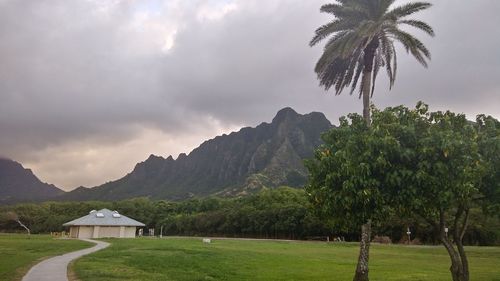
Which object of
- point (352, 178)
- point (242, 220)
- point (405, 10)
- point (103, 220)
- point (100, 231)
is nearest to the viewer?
point (352, 178)

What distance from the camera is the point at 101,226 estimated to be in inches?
3438

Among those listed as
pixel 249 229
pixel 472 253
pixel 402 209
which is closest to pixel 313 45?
pixel 402 209

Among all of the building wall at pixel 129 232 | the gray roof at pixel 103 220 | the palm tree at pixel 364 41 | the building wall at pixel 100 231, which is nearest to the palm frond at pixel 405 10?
Result: the palm tree at pixel 364 41

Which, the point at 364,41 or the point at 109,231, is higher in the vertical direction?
the point at 364,41

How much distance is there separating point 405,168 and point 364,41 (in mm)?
10257

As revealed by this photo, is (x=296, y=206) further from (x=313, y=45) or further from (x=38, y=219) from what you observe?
(x=38, y=219)

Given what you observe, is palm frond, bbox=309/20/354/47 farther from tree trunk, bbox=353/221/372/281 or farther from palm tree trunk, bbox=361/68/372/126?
tree trunk, bbox=353/221/372/281

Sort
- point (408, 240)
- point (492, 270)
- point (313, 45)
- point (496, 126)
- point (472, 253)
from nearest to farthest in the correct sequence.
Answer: point (496, 126)
point (313, 45)
point (492, 270)
point (472, 253)
point (408, 240)

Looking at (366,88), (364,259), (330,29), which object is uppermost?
(330,29)

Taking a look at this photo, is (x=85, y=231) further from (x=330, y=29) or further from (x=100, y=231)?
(x=330, y=29)

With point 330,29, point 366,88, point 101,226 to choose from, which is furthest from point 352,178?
point 101,226

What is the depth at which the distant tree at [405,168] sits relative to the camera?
1448 cm

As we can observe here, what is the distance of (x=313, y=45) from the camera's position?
24.7m

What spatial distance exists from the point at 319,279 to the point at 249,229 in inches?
3150
